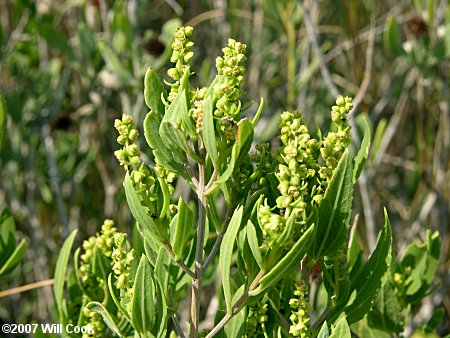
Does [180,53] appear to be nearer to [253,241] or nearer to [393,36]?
[253,241]

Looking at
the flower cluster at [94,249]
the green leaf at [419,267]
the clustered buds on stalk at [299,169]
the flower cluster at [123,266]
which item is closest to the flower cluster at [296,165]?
the clustered buds on stalk at [299,169]

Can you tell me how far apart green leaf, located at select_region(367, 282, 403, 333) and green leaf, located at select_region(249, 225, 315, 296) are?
45cm

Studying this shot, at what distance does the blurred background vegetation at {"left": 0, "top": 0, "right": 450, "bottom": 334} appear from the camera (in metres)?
2.02

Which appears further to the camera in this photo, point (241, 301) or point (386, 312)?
point (386, 312)

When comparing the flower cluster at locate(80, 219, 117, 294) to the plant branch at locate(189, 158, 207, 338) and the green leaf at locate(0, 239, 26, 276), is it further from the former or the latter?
the plant branch at locate(189, 158, 207, 338)

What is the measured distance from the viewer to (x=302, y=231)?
2.79 ft

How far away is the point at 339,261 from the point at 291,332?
0.39ft

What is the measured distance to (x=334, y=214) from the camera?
885 millimetres

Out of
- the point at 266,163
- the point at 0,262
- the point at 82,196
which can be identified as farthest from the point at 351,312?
the point at 82,196

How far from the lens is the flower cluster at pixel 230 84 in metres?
0.82

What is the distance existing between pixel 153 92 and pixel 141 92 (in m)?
1.23

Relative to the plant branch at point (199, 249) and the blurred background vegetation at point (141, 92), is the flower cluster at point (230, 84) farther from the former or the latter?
the blurred background vegetation at point (141, 92)

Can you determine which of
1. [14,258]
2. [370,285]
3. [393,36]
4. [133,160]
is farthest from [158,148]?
[393,36]

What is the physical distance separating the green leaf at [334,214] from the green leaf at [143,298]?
0.22 metres
